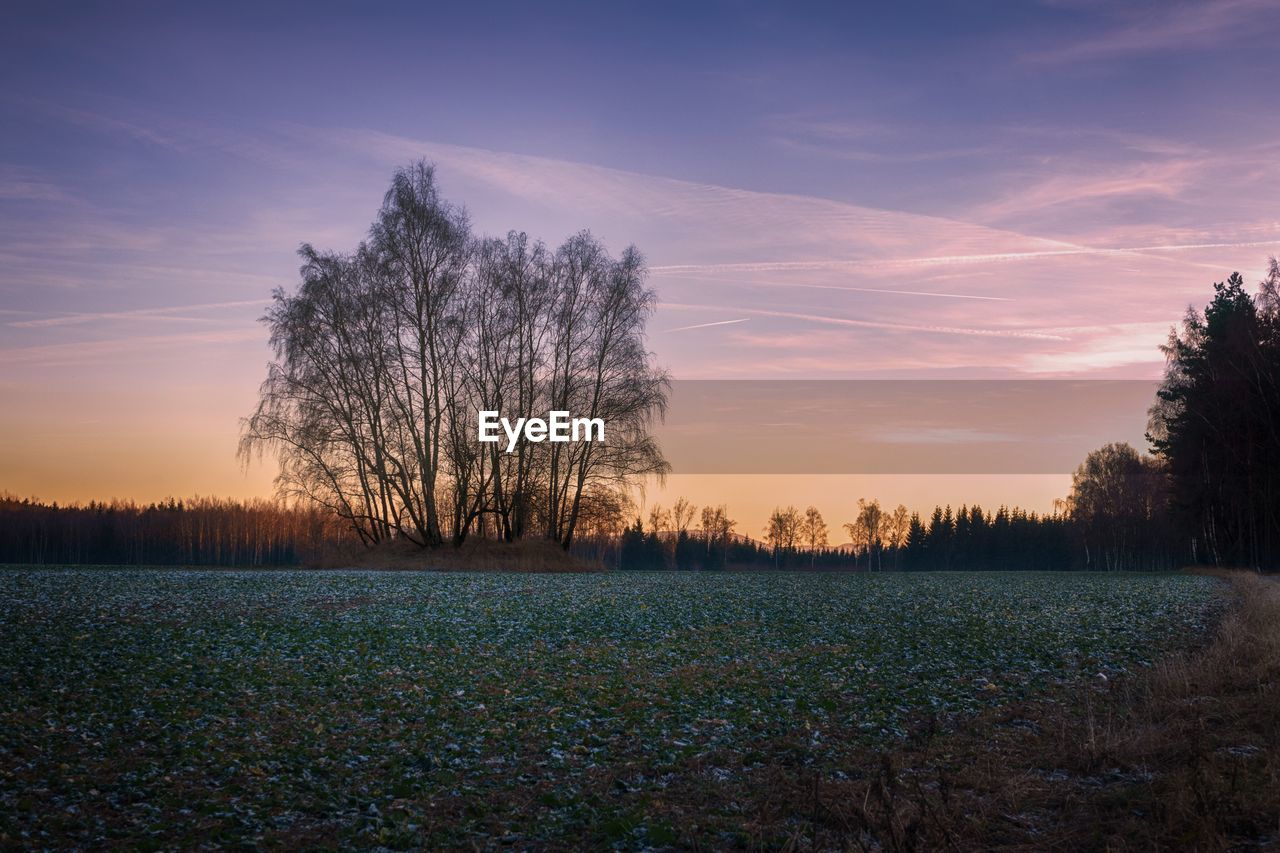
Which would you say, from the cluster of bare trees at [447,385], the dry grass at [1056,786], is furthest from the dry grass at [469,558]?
the dry grass at [1056,786]

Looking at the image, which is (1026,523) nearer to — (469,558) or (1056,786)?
(469,558)

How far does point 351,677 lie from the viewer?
14242 mm

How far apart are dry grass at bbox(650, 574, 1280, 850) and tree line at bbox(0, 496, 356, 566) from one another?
334 feet

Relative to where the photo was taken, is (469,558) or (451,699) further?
(469,558)

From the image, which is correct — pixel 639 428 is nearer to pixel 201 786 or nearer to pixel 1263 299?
pixel 1263 299

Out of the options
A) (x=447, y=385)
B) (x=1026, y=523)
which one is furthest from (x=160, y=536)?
(x=1026, y=523)

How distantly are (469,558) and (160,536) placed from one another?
3579 inches

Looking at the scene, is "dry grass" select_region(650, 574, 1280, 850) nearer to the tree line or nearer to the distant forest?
the distant forest

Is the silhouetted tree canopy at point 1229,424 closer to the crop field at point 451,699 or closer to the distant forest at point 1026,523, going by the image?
the distant forest at point 1026,523

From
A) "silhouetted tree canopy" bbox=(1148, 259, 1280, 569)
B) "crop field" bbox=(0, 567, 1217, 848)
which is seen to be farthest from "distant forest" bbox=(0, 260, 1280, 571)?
"crop field" bbox=(0, 567, 1217, 848)

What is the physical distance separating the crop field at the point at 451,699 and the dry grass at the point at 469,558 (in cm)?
1671

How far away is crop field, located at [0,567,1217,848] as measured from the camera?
8383 mm

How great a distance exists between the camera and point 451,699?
13000mm

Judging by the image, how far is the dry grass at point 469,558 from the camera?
138ft
